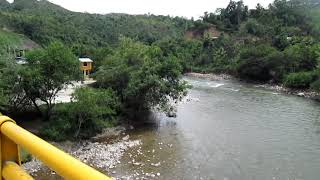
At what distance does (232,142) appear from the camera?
78.0 feet

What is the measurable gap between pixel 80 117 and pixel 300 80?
30507 millimetres

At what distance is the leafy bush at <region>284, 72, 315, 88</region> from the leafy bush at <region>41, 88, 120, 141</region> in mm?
A: 28231

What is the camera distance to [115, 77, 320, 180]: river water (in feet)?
62.2

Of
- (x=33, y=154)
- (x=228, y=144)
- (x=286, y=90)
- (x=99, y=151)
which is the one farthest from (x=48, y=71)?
(x=286, y=90)

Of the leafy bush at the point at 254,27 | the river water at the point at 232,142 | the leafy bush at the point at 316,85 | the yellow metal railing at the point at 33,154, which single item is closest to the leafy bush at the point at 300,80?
the leafy bush at the point at 316,85

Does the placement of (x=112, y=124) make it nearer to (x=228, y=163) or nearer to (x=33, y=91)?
(x=33, y=91)

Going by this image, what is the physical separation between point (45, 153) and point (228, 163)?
18.8m

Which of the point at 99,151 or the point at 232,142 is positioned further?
the point at 232,142

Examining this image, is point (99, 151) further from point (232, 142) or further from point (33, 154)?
point (33, 154)

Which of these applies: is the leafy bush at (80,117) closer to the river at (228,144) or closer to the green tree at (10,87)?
the green tree at (10,87)

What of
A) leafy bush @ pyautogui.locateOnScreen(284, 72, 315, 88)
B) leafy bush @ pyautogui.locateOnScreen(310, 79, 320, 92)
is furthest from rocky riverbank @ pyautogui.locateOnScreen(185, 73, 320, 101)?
leafy bush @ pyautogui.locateOnScreen(284, 72, 315, 88)

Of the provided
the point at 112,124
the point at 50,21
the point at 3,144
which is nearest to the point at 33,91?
the point at 112,124

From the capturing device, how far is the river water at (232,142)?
62.2 ft

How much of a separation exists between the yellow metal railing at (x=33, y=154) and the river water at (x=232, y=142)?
16.0 m
